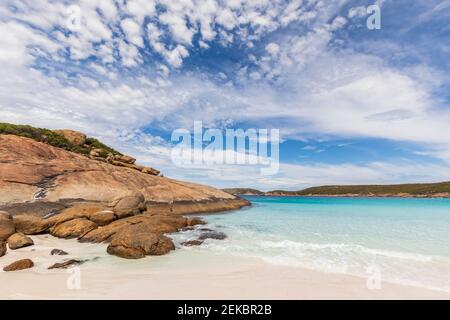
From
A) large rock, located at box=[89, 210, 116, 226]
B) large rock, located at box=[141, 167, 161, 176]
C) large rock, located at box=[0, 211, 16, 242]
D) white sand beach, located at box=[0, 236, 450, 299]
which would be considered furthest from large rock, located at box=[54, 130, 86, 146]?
white sand beach, located at box=[0, 236, 450, 299]

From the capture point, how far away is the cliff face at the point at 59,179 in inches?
749

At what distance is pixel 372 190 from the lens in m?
138

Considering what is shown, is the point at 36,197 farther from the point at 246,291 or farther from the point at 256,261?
the point at 246,291

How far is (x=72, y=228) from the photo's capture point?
1397 centimetres

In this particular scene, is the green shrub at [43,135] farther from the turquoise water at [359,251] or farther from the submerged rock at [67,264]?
the submerged rock at [67,264]

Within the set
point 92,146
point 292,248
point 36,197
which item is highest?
point 92,146

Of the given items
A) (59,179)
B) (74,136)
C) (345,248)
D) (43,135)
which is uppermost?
(74,136)

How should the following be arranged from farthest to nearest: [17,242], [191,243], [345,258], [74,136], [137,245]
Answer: [74,136] < [191,243] < [17,242] < [345,258] < [137,245]

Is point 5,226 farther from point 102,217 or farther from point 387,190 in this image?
point 387,190

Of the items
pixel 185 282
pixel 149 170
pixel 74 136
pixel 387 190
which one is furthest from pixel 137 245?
pixel 387 190

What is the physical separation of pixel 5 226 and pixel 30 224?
2619 millimetres
